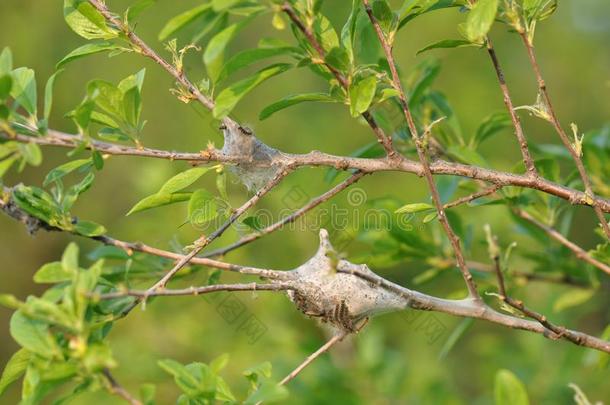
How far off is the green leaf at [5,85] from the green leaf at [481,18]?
0.78m

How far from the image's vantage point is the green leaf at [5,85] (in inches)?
51.1

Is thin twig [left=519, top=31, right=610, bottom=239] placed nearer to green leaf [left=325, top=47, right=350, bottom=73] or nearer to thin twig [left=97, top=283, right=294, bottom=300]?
green leaf [left=325, top=47, right=350, bottom=73]

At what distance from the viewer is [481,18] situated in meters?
1.35

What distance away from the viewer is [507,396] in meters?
1.48

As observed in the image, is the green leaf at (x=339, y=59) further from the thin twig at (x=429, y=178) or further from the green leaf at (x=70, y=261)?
the green leaf at (x=70, y=261)

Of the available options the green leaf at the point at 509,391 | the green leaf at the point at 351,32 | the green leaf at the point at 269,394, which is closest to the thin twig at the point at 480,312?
the green leaf at the point at 509,391

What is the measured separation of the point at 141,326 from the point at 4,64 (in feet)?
9.23

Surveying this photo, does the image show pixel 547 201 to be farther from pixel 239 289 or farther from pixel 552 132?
pixel 552 132

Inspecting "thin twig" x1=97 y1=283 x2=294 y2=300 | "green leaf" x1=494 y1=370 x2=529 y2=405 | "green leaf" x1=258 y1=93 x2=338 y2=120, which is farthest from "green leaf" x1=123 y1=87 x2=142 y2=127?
"green leaf" x1=494 y1=370 x2=529 y2=405

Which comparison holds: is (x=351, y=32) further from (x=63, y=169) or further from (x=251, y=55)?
(x=63, y=169)

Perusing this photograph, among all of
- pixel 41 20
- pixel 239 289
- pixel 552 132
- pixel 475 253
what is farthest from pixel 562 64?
pixel 239 289

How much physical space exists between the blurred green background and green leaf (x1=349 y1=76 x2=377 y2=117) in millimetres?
1205

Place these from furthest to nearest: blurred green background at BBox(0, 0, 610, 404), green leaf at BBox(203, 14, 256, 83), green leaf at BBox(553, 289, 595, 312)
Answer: blurred green background at BBox(0, 0, 610, 404) < green leaf at BBox(553, 289, 595, 312) < green leaf at BBox(203, 14, 256, 83)

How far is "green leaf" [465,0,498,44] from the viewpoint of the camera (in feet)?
4.39
